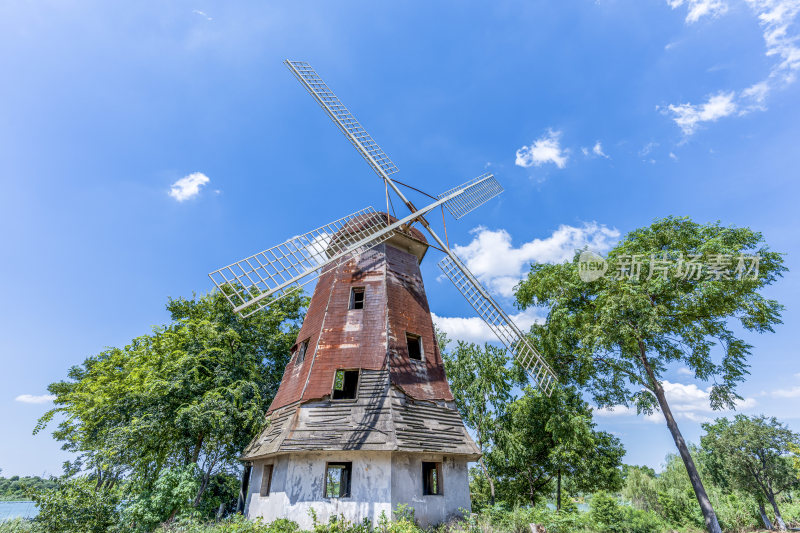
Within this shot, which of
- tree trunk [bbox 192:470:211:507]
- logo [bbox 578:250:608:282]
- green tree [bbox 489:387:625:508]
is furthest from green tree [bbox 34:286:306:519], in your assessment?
logo [bbox 578:250:608:282]

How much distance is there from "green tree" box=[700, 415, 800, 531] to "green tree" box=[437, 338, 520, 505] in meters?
23.5

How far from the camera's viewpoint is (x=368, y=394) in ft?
38.7

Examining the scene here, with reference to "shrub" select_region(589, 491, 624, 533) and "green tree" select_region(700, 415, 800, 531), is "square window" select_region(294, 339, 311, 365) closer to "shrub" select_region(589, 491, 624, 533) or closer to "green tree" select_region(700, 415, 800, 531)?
"shrub" select_region(589, 491, 624, 533)

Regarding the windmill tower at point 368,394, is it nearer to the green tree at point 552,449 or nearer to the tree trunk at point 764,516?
the green tree at point 552,449

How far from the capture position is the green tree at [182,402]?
45.4ft

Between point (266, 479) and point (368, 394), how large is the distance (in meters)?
4.94

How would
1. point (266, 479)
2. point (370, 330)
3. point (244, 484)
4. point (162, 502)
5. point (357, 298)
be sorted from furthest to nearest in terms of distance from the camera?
point (357, 298) → point (244, 484) → point (370, 330) → point (162, 502) → point (266, 479)

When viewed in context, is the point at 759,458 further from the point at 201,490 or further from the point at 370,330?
the point at 201,490

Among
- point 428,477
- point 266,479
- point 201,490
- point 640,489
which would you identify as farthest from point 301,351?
point 640,489

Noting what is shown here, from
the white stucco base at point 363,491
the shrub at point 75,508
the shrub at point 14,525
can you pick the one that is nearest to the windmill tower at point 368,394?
the white stucco base at point 363,491

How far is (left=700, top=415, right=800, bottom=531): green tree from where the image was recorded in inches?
1081

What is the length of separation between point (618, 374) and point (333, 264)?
1532cm

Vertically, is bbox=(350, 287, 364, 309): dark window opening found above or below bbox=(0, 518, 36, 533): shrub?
above

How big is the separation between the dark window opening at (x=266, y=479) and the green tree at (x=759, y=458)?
1417 inches
